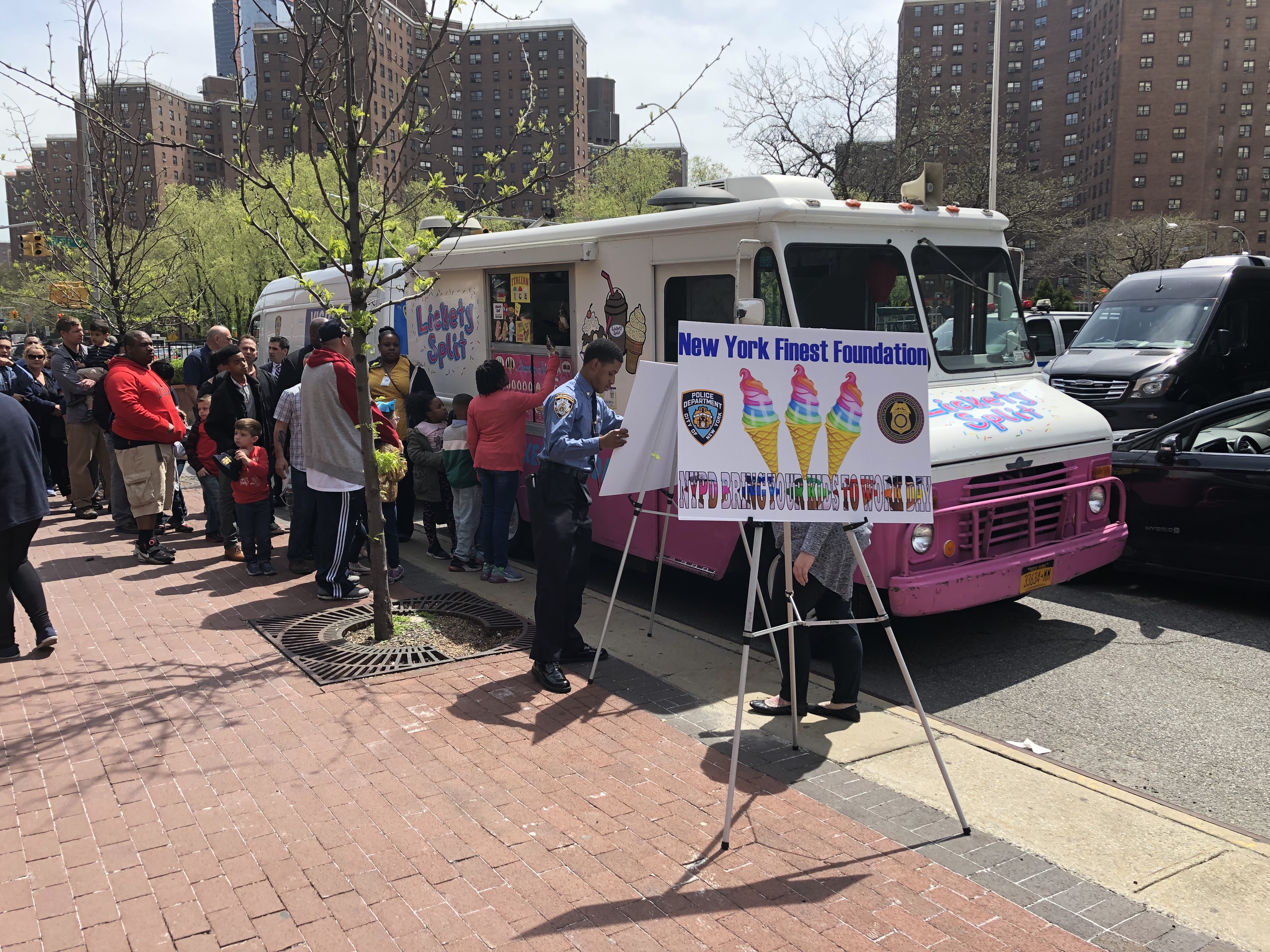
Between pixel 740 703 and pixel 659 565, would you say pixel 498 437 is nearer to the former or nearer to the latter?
pixel 659 565

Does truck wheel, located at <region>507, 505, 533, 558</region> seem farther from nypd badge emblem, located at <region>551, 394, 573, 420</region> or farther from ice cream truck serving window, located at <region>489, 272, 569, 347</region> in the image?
nypd badge emblem, located at <region>551, 394, 573, 420</region>

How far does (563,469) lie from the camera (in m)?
5.77

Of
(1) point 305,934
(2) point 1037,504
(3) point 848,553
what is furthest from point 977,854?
(2) point 1037,504

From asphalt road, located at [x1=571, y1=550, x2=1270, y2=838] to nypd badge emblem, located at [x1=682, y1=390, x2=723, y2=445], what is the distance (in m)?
2.21

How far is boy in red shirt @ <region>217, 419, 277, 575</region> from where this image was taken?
8258 millimetres

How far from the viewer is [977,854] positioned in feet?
13.0

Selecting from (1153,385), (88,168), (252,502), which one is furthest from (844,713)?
(88,168)

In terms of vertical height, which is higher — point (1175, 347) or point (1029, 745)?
point (1175, 347)

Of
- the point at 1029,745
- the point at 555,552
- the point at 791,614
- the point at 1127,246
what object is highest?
the point at 1127,246

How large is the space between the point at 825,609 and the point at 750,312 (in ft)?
6.08

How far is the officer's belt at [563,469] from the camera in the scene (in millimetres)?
5773

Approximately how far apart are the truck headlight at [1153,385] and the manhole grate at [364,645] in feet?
33.3

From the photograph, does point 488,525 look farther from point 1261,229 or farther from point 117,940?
point 1261,229

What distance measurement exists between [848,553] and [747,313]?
168cm
